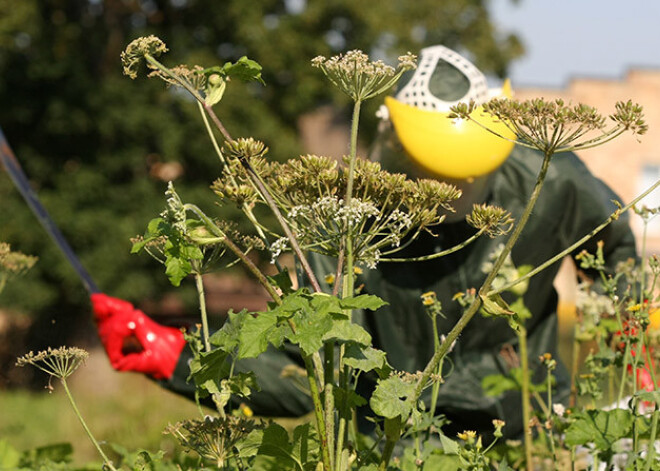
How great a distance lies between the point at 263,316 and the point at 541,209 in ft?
5.42

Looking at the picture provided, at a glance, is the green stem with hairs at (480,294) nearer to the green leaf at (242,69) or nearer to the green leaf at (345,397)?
the green leaf at (345,397)

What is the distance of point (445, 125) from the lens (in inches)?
91.1

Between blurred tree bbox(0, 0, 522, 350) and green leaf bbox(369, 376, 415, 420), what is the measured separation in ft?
30.5

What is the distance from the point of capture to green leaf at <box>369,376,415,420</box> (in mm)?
1262

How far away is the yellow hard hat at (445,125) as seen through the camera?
2291mm

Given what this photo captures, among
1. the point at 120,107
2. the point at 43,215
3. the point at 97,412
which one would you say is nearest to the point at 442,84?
the point at 43,215

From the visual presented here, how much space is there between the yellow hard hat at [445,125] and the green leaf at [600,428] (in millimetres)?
745

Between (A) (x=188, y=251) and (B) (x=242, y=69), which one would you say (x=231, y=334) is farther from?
(B) (x=242, y=69)

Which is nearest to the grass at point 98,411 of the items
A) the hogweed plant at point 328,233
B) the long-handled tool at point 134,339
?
the long-handled tool at point 134,339

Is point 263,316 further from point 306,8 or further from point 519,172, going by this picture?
point 306,8

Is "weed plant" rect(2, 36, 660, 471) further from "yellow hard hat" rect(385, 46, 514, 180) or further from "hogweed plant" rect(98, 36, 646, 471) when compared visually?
"yellow hard hat" rect(385, 46, 514, 180)

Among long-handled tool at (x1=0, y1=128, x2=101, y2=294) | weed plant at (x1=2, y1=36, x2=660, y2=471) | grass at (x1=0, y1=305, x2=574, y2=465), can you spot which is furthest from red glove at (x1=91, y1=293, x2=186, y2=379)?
grass at (x1=0, y1=305, x2=574, y2=465)

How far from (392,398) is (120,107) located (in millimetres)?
9913

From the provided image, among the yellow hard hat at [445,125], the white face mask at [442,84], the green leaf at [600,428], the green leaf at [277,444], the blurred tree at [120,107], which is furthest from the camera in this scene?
the blurred tree at [120,107]
